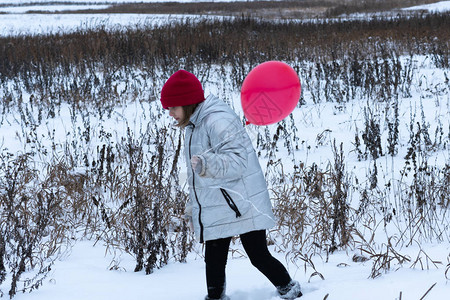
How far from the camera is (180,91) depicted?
212 centimetres

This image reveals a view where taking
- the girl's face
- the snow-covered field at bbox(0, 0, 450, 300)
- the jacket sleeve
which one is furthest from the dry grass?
the jacket sleeve

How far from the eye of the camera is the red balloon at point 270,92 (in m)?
1.98

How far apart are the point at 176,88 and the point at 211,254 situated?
776mm

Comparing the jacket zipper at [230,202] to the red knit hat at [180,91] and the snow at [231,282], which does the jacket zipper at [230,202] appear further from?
the snow at [231,282]

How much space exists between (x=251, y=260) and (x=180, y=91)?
0.84 meters

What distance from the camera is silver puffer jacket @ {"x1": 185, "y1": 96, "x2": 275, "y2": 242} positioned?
6.70 feet

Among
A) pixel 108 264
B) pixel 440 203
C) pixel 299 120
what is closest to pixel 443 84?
pixel 299 120

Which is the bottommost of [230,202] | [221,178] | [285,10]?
[230,202]

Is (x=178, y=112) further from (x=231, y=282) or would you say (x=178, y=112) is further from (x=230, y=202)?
(x=231, y=282)

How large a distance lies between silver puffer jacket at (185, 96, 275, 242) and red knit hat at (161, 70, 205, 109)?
0.06 meters

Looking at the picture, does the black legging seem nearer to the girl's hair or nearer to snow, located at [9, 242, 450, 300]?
snow, located at [9, 242, 450, 300]

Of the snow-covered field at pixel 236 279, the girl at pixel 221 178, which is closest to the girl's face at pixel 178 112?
the girl at pixel 221 178

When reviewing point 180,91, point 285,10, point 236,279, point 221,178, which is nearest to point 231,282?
point 236,279

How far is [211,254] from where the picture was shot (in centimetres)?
227
